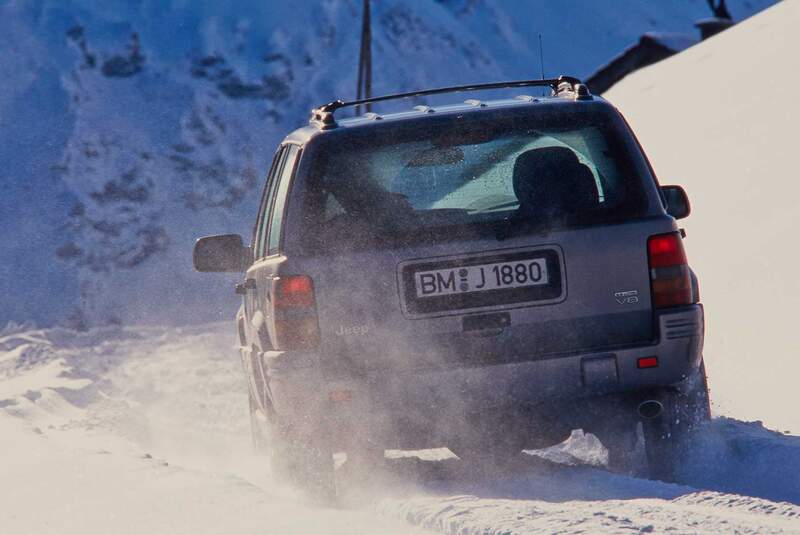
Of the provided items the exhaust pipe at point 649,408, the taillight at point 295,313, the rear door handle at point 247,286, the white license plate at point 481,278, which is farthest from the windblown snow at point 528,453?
the rear door handle at point 247,286

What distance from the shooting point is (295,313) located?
17.1 feet

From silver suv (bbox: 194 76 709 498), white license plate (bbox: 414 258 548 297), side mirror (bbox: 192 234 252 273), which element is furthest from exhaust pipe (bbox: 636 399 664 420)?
side mirror (bbox: 192 234 252 273)

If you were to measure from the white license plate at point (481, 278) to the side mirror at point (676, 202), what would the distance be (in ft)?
3.82

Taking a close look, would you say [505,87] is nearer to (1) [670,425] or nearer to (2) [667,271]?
(2) [667,271]

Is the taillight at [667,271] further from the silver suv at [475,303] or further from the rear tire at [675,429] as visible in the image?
the rear tire at [675,429]

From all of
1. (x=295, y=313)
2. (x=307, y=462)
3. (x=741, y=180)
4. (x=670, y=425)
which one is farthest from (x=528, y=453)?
(x=741, y=180)

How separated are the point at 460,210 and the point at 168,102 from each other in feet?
148

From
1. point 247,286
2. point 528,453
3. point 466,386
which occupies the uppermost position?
point 247,286

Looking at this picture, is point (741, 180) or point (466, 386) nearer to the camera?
point (466, 386)

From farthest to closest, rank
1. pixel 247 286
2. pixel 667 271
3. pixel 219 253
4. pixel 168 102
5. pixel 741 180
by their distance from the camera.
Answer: pixel 168 102 → pixel 741 180 → pixel 219 253 → pixel 247 286 → pixel 667 271

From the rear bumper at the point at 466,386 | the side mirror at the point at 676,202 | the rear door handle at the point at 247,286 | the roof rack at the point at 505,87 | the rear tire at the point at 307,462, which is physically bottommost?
the rear tire at the point at 307,462

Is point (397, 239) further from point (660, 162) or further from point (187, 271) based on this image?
point (187, 271)

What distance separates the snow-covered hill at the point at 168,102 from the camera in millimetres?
Answer: 33406

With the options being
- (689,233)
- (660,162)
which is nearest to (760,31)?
(660,162)
